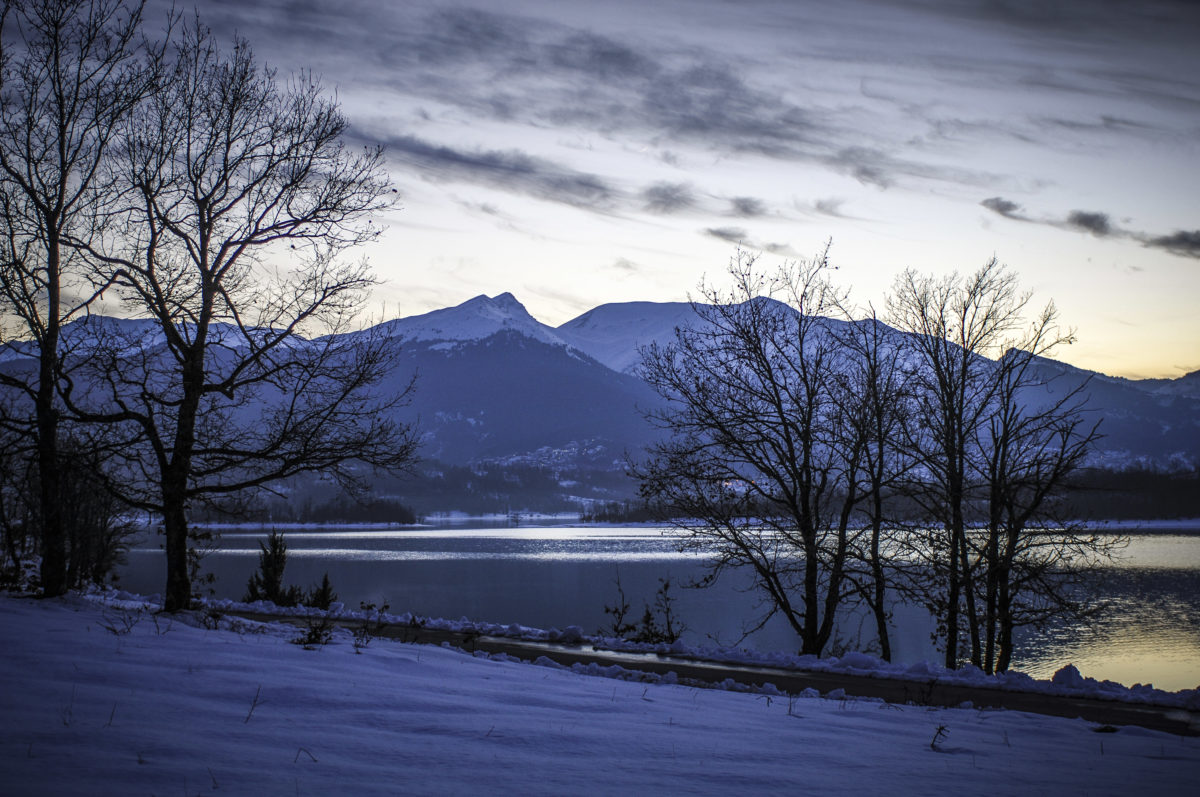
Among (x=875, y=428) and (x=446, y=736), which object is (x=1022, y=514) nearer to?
(x=875, y=428)

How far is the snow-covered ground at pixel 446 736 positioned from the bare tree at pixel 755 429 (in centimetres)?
805

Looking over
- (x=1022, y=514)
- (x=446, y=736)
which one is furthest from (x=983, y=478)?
(x=446, y=736)

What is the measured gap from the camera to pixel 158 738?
4633 millimetres

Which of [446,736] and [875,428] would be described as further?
[875,428]

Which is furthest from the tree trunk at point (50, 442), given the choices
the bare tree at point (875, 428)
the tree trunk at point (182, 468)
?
the bare tree at point (875, 428)

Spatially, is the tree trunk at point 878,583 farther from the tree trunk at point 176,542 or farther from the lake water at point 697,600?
→ the tree trunk at point 176,542

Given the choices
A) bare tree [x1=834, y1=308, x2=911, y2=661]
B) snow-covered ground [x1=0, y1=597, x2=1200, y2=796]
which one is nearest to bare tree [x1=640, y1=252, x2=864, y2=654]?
bare tree [x1=834, y1=308, x2=911, y2=661]

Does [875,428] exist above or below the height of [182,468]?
above

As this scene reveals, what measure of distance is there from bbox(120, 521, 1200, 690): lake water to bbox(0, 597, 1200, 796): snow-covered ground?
8524mm

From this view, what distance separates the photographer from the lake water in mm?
27594

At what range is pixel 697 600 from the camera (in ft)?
146

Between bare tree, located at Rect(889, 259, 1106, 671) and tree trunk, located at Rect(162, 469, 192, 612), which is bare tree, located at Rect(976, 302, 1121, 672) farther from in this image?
A: tree trunk, located at Rect(162, 469, 192, 612)

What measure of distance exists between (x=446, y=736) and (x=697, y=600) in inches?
1596

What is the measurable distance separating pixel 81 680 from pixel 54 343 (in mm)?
9333
